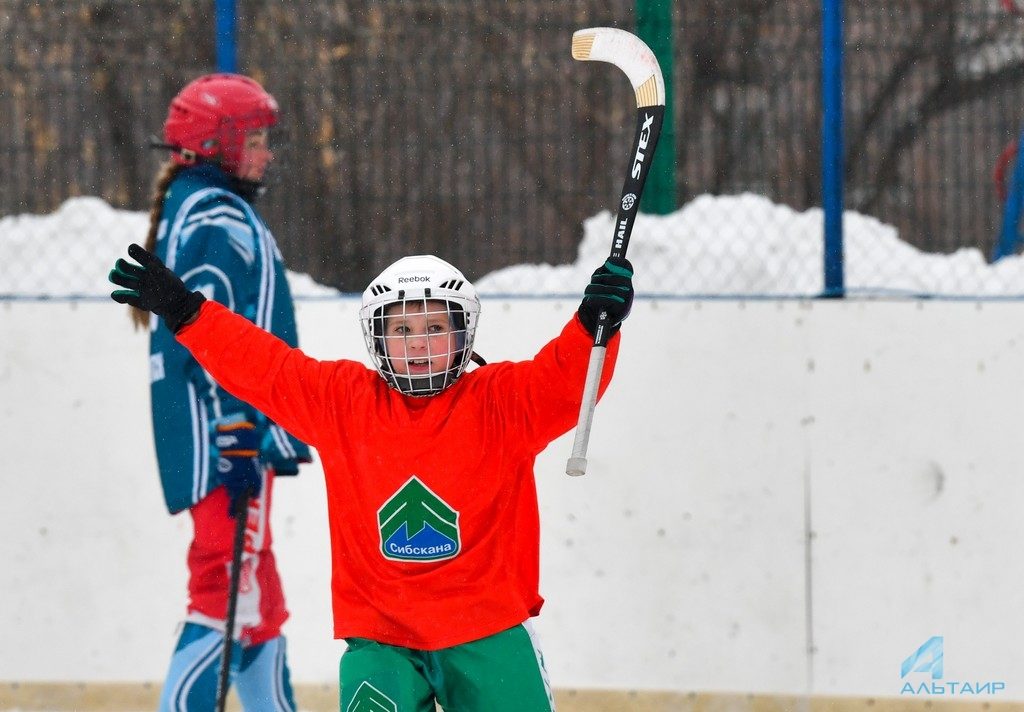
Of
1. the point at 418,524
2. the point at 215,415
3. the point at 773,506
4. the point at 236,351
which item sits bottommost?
the point at 773,506

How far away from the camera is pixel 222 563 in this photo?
12.4 ft

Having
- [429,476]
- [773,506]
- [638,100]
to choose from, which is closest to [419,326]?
[429,476]

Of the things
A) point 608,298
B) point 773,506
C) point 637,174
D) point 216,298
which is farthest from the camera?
point 773,506

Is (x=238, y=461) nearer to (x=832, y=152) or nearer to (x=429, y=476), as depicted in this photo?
(x=429, y=476)

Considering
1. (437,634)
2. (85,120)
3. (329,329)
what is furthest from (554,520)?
(85,120)

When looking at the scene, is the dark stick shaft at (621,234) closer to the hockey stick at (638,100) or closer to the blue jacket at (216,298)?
the hockey stick at (638,100)

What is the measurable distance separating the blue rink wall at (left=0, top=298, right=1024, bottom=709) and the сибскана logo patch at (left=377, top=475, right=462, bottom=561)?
1.42 meters

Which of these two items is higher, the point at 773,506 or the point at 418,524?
the point at 418,524

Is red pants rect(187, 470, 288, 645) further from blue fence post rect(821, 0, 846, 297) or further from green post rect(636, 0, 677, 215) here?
blue fence post rect(821, 0, 846, 297)

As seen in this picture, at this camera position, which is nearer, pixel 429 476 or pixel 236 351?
pixel 429 476

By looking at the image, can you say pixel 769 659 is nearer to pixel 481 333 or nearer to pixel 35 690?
pixel 481 333

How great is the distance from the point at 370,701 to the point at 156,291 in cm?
86

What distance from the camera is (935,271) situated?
429 centimetres

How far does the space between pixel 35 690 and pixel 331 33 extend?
2.03 meters
